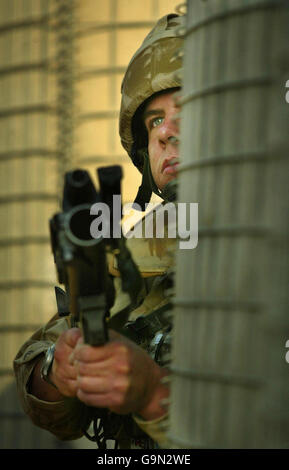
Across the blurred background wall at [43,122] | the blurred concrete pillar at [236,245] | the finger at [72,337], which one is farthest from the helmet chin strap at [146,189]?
the blurred background wall at [43,122]

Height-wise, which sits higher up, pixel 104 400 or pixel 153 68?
pixel 153 68

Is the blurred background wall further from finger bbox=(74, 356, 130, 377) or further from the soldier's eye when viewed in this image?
finger bbox=(74, 356, 130, 377)

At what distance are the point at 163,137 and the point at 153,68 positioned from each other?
0.96 ft

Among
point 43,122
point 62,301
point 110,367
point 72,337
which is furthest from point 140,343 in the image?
point 43,122

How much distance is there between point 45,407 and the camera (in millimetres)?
2262

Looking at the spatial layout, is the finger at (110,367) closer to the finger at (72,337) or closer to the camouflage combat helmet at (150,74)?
the finger at (72,337)

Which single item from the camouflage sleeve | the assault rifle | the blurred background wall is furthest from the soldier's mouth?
the blurred background wall

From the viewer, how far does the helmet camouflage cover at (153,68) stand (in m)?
2.49

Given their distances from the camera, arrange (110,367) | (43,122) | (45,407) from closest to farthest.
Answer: (110,367)
(45,407)
(43,122)

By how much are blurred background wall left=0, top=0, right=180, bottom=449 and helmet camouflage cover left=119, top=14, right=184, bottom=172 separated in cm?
712

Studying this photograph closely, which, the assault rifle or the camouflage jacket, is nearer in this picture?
the assault rifle

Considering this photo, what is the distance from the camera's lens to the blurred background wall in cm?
995

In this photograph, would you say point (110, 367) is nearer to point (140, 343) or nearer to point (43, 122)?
point (140, 343)

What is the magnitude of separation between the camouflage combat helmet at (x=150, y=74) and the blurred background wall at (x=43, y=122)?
7.10 m
